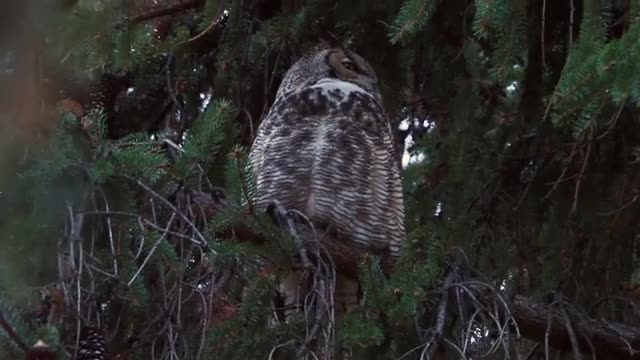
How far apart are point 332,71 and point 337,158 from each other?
1.29ft

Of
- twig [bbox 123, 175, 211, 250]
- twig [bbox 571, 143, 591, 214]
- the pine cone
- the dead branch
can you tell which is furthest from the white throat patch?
the pine cone

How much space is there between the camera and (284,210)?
2365mm

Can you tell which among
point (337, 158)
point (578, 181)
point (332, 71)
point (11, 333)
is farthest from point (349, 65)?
point (11, 333)

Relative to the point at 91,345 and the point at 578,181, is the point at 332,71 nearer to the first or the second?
the point at 578,181

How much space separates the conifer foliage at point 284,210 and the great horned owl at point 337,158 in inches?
5.5

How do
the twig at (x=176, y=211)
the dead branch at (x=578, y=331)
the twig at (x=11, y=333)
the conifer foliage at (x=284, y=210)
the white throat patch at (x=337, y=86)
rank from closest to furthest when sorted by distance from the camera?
the twig at (x=11, y=333), the conifer foliage at (x=284, y=210), the twig at (x=176, y=211), the dead branch at (x=578, y=331), the white throat patch at (x=337, y=86)

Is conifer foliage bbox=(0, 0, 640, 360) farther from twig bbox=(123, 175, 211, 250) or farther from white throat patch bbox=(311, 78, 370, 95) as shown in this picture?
white throat patch bbox=(311, 78, 370, 95)

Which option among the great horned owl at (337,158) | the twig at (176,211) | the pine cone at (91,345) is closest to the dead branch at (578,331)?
the great horned owl at (337,158)

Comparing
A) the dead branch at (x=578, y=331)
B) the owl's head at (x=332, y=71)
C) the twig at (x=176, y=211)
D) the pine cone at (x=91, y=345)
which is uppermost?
the twig at (x=176, y=211)

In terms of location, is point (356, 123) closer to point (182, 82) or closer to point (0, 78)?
point (182, 82)

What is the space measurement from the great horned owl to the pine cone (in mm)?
1622

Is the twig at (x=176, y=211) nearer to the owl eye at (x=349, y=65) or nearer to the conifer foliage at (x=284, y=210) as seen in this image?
the conifer foliage at (x=284, y=210)

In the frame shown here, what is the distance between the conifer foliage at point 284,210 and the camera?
1.52m

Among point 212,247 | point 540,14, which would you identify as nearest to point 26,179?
point 212,247
